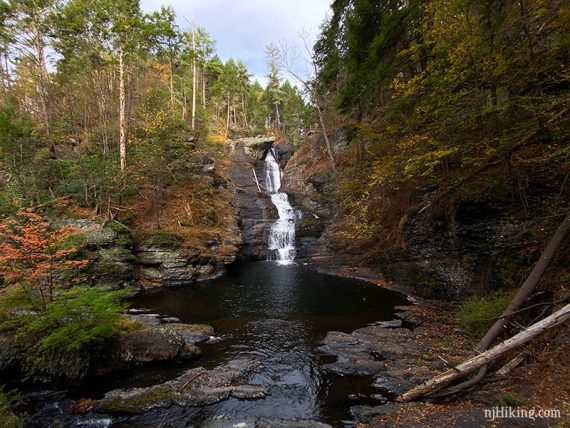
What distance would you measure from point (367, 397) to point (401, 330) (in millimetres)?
3673

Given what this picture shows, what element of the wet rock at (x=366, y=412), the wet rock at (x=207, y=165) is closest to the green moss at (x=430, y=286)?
the wet rock at (x=366, y=412)

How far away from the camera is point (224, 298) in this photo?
1333 centimetres

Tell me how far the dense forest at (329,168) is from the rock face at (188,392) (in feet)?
5.20

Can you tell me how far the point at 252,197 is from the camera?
94.2 feet

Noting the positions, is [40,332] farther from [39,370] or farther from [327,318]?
[327,318]

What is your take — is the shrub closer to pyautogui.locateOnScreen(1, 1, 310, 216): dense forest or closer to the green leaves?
the green leaves

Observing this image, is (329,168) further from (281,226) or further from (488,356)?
(488,356)

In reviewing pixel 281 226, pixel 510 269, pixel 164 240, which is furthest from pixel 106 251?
pixel 510 269

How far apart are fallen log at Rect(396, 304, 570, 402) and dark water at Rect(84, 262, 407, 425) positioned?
4.80 feet

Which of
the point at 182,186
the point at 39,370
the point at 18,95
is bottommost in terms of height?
the point at 39,370

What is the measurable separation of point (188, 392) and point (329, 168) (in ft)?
75.4

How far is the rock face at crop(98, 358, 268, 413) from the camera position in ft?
19.5

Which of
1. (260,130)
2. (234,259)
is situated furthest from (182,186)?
(260,130)

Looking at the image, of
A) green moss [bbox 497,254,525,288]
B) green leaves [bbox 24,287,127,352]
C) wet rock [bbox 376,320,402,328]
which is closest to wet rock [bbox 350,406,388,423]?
wet rock [bbox 376,320,402,328]
